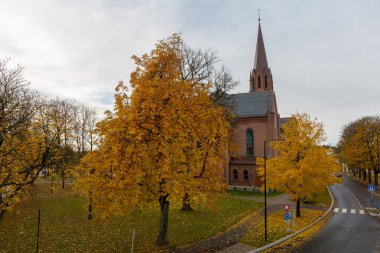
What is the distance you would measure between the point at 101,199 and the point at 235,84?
19180mm

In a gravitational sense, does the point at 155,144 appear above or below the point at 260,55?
below

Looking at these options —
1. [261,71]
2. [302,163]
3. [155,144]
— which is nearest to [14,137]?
[155,144]

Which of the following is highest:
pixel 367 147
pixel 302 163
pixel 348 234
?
pixel 367 147

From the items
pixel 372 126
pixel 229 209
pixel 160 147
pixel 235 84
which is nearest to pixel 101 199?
pixel 160 147

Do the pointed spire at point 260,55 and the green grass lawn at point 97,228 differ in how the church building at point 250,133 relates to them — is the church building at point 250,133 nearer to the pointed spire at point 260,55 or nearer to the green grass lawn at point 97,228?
the pointed spire at point 260,55

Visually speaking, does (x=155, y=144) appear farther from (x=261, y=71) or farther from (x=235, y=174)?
(x=261, y=71)

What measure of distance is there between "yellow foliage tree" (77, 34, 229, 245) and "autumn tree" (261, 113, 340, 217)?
10.3 metres

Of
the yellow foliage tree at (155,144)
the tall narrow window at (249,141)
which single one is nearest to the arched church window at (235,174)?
the tall narrow window at (249,141)

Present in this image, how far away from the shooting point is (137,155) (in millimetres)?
12797

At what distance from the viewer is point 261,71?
53.9m

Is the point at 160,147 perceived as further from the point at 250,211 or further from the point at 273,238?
the point at 250,211

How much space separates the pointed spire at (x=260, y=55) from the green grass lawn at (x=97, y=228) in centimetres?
3453

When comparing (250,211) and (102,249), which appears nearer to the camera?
(102,249)

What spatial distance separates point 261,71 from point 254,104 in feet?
38.9
